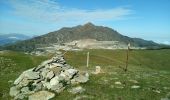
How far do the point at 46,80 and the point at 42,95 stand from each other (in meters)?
3.27

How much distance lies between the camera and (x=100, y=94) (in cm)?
2458

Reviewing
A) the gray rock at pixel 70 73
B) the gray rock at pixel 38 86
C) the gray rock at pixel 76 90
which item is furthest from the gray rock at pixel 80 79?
the gray rock at pixel 38 86

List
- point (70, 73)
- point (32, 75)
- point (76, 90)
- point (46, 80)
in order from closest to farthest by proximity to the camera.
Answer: point (76, 90) < point (46, 80) < point (70, 73) < point (32, 75)

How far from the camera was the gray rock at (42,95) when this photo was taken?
24.7m

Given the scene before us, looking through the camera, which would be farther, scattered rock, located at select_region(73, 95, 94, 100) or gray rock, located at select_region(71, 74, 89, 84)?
gray rock, located at select_region(71, 74, 89, 84)

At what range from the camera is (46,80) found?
28188 millimetres

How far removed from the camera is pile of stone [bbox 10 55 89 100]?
26.4 m

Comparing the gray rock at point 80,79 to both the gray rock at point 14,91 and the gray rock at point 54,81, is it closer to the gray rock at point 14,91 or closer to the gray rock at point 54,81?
the gray rock at point 54,81

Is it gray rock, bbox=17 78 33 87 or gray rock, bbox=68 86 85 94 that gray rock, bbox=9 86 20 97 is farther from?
gray rock, bbox=68 86 85 94

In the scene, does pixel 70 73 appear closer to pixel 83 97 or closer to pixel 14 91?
pixel 83 97

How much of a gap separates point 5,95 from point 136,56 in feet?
444

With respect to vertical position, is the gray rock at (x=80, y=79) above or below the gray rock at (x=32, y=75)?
below

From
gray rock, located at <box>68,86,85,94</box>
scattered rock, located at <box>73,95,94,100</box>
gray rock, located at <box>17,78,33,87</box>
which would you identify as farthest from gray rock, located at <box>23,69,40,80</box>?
scattered rock, located at <box>73,95,94,100</box>

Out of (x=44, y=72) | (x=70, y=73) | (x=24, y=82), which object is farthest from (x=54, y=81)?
(x=24, y=82)
